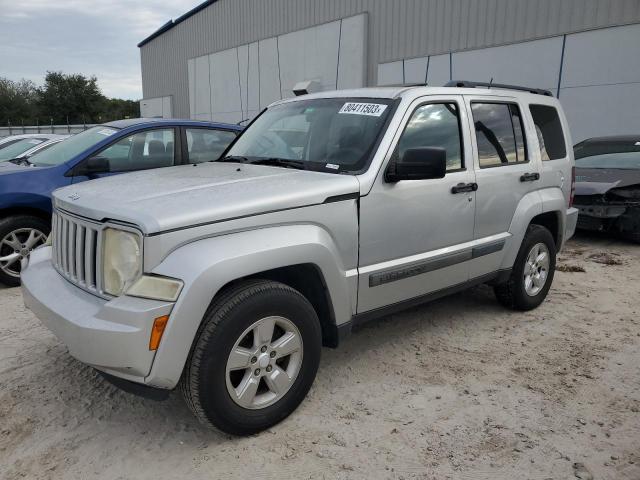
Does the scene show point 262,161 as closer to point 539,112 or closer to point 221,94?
point 539,112

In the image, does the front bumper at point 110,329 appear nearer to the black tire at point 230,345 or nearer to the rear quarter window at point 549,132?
the black tire at point 230,345

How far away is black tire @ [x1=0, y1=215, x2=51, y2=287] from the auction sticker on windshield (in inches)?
135

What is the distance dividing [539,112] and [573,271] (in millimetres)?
2297

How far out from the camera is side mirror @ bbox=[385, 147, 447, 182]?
3018mm

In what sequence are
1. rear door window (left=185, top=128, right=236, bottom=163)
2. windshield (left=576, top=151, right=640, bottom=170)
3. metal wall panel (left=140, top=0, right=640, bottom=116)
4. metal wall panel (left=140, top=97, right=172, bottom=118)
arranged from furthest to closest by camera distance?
1. metal wall panel (left=140, top=97, right=172, bottom=118)
2. metal wall panel (left=140, top=0, right=640, bottom=116)
3. windshield (left=576, top=151, right=640, bottom=170)
4. rear door window (left=185, top=128, right=236, bottom=163)

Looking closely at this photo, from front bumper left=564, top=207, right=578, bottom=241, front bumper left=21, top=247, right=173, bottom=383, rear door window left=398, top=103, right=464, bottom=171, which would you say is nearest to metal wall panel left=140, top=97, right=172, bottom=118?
front bumper left=564, top=207, right=578, bottom=241

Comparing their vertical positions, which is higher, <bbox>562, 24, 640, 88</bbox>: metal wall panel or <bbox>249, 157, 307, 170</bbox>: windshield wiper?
<bbox>562, 24, 640, 88</bbox>: metal wall panel

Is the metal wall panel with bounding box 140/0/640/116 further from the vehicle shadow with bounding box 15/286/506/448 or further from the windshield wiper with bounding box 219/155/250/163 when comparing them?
the windshield wiper with bounding box 219/155/250/163

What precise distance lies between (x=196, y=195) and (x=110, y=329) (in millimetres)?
790

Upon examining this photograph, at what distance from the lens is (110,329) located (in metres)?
2.30

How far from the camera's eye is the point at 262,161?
12.0 feet

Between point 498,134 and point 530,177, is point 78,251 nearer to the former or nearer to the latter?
point 498,134

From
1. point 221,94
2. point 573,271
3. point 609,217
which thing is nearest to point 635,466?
point 573,271

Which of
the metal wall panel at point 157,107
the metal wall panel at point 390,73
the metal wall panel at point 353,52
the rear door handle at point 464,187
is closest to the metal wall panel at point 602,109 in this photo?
the metal wall panel at point 390,73
